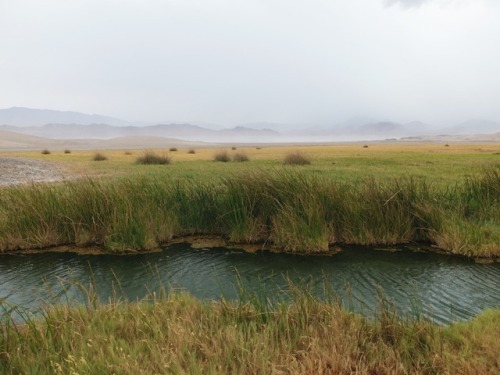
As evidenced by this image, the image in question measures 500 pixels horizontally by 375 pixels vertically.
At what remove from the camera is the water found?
7.06 metres

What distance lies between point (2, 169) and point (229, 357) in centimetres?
2688

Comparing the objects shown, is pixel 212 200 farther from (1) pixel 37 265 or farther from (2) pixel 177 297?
(2) pixel 177 297

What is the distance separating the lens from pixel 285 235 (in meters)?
10.1

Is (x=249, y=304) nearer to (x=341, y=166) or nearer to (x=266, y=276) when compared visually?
(x=266, y=276)

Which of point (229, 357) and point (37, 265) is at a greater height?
point (229, 357)

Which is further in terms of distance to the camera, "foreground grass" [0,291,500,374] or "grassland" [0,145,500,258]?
"grassland" [0,145,500,258]

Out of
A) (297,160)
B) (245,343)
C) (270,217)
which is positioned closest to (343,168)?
(297,160)

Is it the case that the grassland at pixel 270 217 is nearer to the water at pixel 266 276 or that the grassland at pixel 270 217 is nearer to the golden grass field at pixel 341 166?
the water at pixel 266 276

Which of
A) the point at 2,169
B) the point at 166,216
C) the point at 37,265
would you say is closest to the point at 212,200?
the point at 166,216

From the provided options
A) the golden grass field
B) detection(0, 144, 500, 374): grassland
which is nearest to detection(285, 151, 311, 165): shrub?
the golden grass field

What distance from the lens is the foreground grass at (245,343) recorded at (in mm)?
3988

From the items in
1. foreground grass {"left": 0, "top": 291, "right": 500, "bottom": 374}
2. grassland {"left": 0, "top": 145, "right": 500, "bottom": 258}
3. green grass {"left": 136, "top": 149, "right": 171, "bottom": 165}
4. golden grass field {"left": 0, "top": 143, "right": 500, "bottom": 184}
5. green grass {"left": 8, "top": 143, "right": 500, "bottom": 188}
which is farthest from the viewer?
green grass {"left": 136, "top": 149, "right": 171, "bottom": 165}

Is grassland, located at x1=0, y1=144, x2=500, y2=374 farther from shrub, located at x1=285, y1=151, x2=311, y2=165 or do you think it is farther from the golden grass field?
shrub, located at x1=285, y1=151, x2=311, y2=165

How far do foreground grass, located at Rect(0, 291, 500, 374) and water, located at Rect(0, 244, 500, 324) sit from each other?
1.54m
